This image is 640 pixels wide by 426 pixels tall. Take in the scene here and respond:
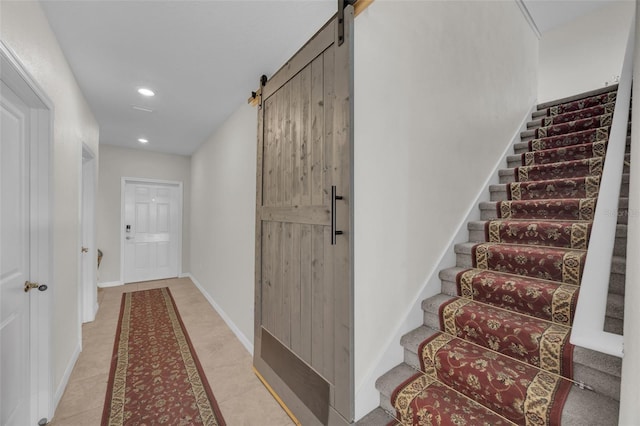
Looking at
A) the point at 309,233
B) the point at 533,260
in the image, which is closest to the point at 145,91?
the point at 309,233

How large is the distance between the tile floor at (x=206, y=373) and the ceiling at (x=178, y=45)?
8.19ft

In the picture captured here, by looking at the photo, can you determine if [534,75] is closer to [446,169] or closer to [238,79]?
[446,169]

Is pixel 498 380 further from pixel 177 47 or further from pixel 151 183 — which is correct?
pixel 151 183

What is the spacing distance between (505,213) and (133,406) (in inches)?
122

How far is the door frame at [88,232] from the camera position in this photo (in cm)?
322

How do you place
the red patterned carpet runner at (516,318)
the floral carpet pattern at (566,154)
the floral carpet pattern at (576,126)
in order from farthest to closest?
the floral carpet pattern at (576,126), the floral carpet pattern at (566,154), the red patterned carpet runner at (516,318)

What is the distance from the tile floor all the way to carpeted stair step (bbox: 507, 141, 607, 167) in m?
3.02

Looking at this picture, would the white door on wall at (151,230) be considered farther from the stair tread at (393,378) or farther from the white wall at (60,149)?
the stair tread at (393,378)

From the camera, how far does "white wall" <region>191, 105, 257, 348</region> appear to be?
2.68 m

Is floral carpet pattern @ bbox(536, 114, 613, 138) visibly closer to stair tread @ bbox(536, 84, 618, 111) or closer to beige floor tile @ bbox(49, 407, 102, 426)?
stair tread @ bbox(536, 84, 618, 111)

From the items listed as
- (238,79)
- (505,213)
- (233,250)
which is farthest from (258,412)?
Answer: (238,79)

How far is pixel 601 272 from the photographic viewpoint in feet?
2.79

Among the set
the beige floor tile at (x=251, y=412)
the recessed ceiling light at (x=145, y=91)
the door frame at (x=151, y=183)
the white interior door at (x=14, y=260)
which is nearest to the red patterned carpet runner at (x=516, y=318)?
the beige floor tile at (x=251, y=412)

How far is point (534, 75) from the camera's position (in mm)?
3576
